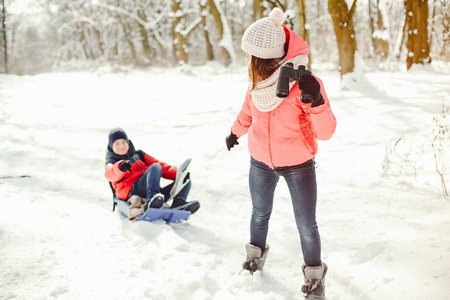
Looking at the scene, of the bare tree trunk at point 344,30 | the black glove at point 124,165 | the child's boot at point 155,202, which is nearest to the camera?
the child's boot at point 155,202

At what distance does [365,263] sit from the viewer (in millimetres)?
2744

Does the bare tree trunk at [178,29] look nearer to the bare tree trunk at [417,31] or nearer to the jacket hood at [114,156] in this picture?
the bare tree trunk at [417,31]

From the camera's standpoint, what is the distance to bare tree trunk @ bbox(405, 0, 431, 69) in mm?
10867

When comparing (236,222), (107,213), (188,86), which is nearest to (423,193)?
(236,222)

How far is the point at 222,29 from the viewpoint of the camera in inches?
602

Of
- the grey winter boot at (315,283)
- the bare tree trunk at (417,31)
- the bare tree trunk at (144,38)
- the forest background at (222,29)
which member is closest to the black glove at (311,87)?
the grey winter boot at (315,283)

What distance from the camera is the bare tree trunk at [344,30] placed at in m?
9.05

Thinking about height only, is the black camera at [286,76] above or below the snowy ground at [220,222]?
above

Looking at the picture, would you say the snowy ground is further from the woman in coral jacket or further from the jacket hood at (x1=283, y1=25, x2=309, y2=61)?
the jacket hood at (x1=283, y1=25, x2=309, y2=61)

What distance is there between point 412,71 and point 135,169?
385 inches

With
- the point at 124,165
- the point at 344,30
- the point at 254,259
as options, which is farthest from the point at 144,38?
the point at 254,259

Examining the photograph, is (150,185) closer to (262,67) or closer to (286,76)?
(262,67)

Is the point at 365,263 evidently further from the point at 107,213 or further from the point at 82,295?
the point at 107,213

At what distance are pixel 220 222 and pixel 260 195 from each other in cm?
148
